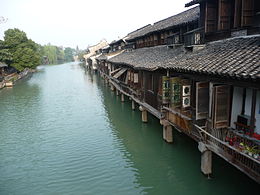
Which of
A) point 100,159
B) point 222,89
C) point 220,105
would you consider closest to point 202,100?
point 220,105

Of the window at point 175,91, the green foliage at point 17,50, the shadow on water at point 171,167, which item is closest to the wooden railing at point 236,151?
the shadow on water at point 171,167

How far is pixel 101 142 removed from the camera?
15719 millimetres

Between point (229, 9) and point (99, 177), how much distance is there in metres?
11.1

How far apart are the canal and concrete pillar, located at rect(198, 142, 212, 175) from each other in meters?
0.43

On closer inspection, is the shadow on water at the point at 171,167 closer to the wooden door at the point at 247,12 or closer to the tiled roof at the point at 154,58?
the tiled roof at the point at 154,58

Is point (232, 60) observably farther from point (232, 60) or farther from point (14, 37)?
point (14, 37)

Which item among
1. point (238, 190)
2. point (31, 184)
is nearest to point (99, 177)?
point (31, 184)

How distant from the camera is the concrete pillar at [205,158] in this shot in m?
9.56

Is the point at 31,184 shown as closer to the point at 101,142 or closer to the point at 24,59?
the point at 101,142

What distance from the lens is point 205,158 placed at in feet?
32.3

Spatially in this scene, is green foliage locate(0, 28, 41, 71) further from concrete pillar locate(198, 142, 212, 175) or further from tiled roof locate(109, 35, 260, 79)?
concrete pillar locate(198, 142, 212, 175)

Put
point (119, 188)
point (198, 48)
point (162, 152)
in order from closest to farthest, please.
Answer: point (119, 188), point (198, 48), point (162, 152)

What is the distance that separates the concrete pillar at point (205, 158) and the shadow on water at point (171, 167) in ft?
1.26

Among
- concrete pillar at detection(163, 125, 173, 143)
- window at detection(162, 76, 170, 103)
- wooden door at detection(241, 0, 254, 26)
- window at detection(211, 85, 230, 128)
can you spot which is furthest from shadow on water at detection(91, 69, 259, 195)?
wooden door at detection(241, 0, 254, 26)
